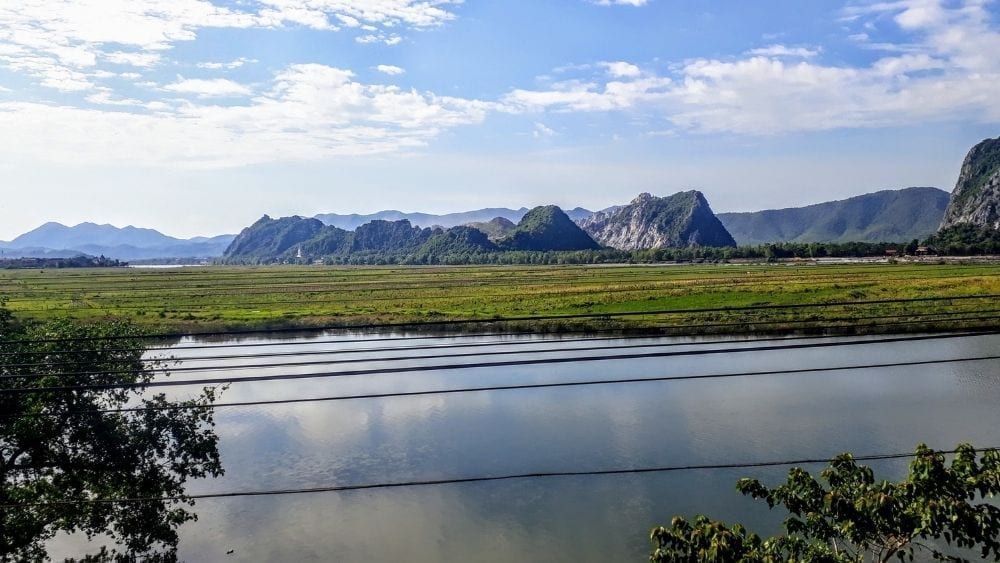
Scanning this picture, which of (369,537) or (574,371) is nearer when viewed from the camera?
(369,537)

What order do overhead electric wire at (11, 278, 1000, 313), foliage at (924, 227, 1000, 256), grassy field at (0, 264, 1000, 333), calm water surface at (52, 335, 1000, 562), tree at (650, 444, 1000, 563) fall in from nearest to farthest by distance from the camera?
1. tree at (650, 444, 1000, 563)
2. calm water surface at (52, 335, 1000, 562)
3. grassy field at (0, 264, 1000, 333)
4. overhead electric wire at (11, 278, 1000, 313)
5. foliage at (924, 227, 1000, 256)

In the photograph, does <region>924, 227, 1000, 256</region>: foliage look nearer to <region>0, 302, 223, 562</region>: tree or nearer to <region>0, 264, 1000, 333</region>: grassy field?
<region>0, 264, 1000, 333</region>: grassy field

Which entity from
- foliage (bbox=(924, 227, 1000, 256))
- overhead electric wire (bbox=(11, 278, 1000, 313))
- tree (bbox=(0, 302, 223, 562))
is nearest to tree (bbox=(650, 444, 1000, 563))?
tree (bbox=(0, 302, 223, 562))

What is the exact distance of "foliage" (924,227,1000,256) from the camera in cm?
13638

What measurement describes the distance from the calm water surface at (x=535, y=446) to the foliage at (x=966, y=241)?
126 meters

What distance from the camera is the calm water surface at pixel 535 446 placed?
17.6 meters

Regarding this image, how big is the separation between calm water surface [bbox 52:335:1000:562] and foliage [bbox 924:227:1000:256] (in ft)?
413

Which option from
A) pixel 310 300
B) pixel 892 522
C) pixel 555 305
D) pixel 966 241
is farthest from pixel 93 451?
pixel 966 241

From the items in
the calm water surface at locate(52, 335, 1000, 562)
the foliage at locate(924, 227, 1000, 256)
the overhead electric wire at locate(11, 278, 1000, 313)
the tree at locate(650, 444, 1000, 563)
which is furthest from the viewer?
the foliage at locate(924, 227, 1000, 256)

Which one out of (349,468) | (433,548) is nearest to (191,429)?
(349,468)

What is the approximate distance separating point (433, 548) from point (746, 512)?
8.70 meters

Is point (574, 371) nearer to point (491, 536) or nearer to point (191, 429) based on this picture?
point (491, 536)

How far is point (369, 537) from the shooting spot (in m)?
17.8

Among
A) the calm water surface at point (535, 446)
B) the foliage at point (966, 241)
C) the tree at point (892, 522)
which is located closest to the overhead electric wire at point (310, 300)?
the calm water surface at point (535, 446)
